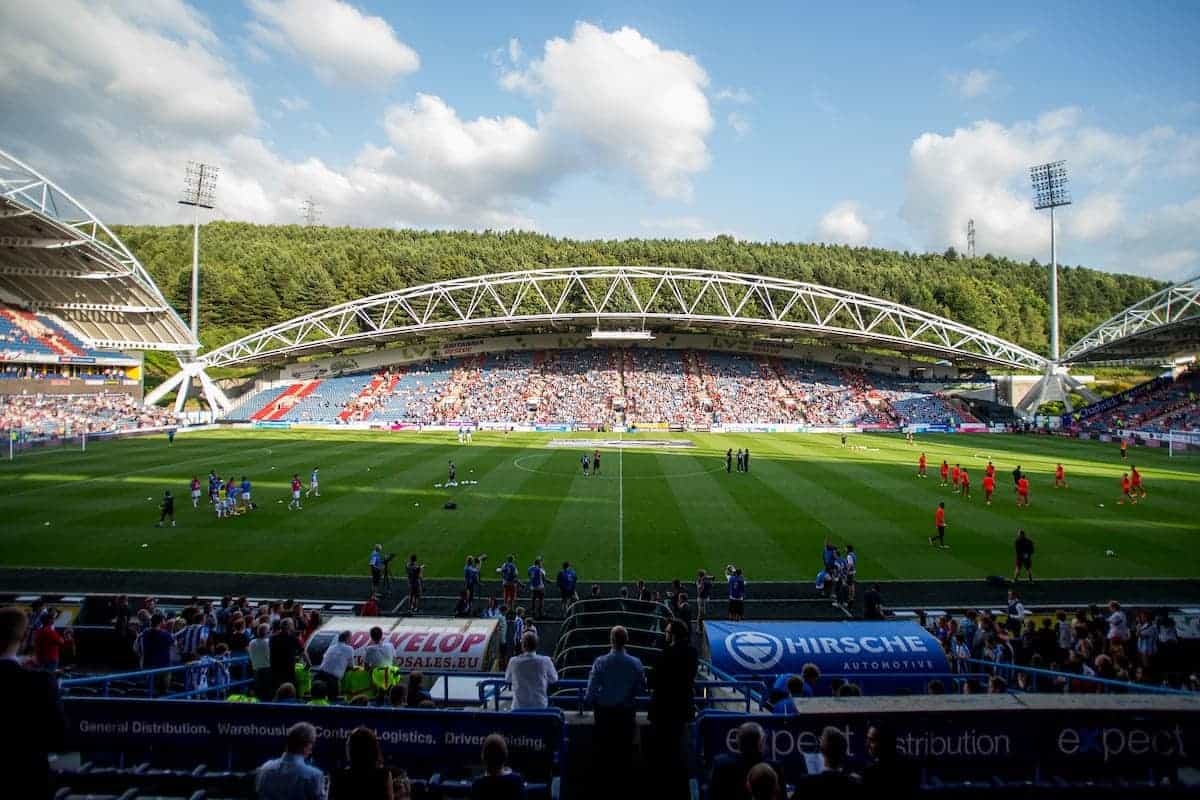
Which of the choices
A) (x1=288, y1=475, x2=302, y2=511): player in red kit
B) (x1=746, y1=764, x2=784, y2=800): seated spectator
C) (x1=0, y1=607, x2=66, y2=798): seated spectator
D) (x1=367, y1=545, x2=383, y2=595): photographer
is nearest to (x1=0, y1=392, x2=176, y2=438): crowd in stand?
(x1=288, y1=475, x2=302, y2=511): player in red kit

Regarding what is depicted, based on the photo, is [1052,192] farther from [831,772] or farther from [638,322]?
[831,772]

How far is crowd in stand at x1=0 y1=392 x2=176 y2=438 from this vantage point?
46.6 meters

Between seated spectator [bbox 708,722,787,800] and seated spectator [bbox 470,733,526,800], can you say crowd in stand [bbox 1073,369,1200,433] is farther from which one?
seated spectator [bbox 470,733,526,800]

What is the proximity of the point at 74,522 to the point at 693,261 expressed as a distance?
110028 millimetres

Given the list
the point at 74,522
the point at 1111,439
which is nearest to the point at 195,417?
the point at 74,522

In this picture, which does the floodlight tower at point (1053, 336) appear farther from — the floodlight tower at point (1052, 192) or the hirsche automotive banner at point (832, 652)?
the hirsche automotive banner at point (832, 652)

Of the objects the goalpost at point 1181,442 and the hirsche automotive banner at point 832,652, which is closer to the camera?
the hirsche automotive banner at point 832,652

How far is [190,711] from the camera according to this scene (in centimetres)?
526

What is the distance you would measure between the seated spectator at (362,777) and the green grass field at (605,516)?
13566 millimetres

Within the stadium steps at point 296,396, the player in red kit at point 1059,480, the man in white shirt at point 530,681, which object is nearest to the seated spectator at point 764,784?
the man in white shirt at point 530,681

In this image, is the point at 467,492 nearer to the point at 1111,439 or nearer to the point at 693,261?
the point at 1111,439

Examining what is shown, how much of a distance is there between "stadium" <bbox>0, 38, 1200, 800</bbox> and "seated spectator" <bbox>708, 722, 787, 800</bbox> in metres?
0.03

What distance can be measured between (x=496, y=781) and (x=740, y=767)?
1482mm

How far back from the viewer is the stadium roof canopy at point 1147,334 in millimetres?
50031
